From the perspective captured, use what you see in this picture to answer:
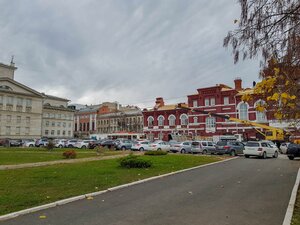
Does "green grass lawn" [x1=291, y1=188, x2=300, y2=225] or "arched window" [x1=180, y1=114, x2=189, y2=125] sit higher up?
"arched window" [x1=180, y1=114, x2=189, y2=125]

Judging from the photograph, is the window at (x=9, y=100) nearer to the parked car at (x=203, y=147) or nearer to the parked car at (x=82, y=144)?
the parked car at (x=82, y=144)

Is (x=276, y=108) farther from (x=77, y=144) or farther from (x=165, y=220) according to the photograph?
(x=77, y=144)

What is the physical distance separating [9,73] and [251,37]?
303ft

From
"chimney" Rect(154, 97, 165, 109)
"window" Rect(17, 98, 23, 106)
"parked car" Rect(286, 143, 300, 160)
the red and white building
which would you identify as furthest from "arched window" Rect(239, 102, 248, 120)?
"window" Rect(17, 98, 23, 106)

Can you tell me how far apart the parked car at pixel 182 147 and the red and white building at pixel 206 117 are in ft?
72.9

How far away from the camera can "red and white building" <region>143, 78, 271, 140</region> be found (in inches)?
2349

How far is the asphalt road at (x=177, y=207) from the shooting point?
619cm

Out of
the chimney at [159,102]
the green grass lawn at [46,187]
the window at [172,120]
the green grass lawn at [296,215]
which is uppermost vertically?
the chimney at [159,102]

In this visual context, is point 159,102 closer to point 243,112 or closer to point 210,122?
point 210,122

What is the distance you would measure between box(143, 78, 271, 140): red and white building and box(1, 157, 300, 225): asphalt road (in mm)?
47836

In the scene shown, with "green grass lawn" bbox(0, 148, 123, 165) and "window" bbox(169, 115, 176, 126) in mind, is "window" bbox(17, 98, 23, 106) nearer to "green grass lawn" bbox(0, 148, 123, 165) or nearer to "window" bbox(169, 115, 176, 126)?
"window" bbox(169, 115, 176, 126)

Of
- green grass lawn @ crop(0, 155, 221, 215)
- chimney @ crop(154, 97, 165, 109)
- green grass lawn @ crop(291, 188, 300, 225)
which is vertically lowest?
green grass lawn @ crop(291, 188, 300, 225)

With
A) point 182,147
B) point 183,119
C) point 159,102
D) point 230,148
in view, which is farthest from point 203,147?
point 159,102

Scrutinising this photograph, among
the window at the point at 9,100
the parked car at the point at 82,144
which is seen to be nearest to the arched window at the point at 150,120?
the parked car at the point at 82,144
